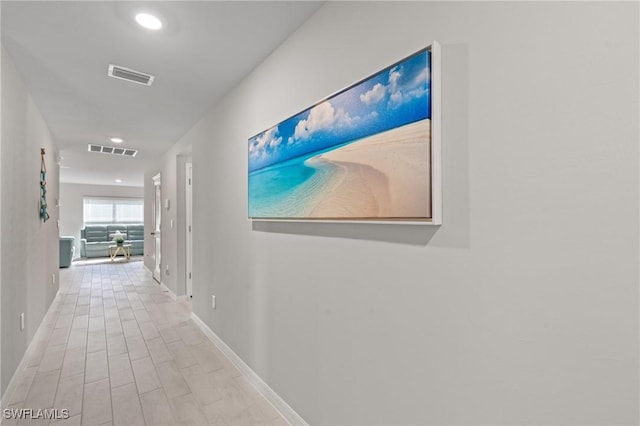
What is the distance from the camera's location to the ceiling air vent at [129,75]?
240 cm

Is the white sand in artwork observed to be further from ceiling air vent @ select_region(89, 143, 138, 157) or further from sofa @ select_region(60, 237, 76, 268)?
sofa @ select_region(60, 237, 76, 268)

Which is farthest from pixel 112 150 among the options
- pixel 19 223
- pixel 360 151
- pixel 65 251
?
pixel 360 151

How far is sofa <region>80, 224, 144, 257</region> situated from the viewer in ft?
29.6

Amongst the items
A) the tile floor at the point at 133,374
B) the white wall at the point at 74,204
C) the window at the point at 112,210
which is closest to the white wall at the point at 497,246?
the tile floor at the point at 133,374

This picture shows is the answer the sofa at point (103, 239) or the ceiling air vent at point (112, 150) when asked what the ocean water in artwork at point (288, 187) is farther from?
the sofa at point (103, 239)

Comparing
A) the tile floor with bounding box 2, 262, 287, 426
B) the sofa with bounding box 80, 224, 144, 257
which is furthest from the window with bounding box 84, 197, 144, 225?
the tile floor with bounding box 2, 262, 287, 426

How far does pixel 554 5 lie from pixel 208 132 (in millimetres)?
3098

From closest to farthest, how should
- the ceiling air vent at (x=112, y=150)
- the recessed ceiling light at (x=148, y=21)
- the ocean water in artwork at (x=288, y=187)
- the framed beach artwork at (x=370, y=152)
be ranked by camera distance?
the framed beach artwork at (x=370, y=152), the ocean water in artwork at (x=288, y=187), the recessed ceiling light at (x=148, y=21), the ceiling air vent at (x=112, y=150)

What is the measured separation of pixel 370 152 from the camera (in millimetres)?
1332

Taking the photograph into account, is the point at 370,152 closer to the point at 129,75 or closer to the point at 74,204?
the point at 129,75

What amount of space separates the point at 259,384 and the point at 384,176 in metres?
1.80

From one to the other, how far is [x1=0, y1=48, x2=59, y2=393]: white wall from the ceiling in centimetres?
26

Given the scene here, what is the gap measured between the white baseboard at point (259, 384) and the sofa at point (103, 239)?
741 centimetres

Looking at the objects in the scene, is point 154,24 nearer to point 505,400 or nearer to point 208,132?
point 208,132
